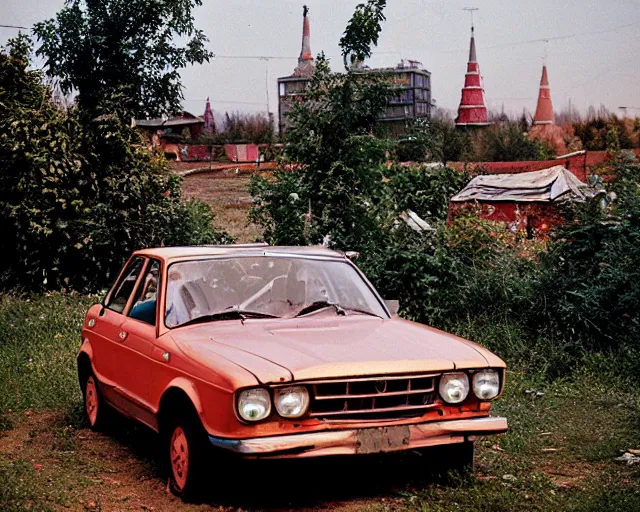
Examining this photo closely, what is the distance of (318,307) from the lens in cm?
684

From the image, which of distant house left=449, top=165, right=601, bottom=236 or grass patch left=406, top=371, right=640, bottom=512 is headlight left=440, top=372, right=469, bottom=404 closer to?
grass patch left=406, top=371, right=640, bottom=512

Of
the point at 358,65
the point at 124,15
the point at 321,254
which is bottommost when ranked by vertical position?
the point at 321,254

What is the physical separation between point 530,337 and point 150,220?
763 centimetres

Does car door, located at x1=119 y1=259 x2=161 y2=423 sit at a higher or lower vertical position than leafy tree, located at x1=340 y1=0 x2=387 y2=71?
lower

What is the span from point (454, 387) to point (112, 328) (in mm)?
2800

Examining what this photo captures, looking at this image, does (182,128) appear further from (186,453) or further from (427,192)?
(186,453)

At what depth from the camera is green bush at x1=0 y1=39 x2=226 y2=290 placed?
15734 mm

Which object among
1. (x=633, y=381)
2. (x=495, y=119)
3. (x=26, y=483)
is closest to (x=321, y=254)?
(x=26, y=483)

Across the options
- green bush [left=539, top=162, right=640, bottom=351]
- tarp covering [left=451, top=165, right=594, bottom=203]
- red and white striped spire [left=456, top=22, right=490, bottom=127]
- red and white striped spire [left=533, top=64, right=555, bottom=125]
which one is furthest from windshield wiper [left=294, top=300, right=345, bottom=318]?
red and white striped spire [left=533, top=64, right=555, bottom=125]

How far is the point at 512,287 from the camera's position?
38.9 feet

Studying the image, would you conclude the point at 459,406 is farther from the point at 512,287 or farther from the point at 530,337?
the point at 512,287

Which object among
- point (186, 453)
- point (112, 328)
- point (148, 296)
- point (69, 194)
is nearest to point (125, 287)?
point (112, 328)

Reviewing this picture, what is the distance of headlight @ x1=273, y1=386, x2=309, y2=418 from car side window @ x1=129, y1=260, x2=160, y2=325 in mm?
1694

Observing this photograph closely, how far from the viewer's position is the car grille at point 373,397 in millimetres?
5512
